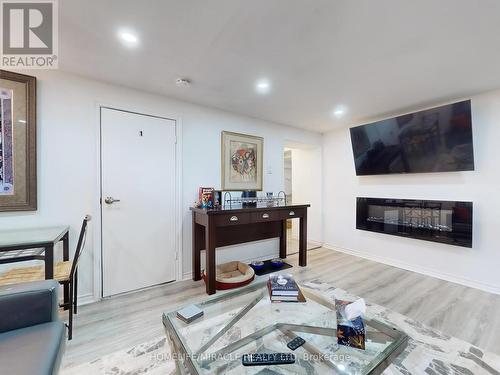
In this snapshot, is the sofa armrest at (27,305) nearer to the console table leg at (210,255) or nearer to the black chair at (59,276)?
the black chair at (59,276)

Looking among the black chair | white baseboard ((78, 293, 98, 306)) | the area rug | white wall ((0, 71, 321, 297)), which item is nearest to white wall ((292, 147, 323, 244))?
white wall ((0, 71, 321, 297))

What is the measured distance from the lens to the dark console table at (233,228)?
234 centimetres

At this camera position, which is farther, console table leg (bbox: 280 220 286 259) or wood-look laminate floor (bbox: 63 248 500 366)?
console table leg (bbox: 280 220 286 259)

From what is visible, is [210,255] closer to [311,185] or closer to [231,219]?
[231,219]

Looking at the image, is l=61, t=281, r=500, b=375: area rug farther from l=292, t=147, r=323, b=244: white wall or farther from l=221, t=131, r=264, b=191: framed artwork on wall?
l=292, t=147, r=323, b=244: white wall

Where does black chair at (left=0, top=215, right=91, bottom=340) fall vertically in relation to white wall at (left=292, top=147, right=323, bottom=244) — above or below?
below

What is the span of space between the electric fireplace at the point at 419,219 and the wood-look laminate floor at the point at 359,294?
538mm

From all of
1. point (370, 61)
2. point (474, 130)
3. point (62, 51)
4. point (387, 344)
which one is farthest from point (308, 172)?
point (62, 51)

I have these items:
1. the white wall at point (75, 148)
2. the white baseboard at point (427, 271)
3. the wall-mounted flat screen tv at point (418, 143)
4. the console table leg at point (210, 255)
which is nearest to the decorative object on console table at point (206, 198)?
the white wall at point (75, 148)

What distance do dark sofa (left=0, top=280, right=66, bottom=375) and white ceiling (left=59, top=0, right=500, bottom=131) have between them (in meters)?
1.61

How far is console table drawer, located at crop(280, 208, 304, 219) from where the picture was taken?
2967 millimetres

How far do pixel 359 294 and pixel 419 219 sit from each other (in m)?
1.47

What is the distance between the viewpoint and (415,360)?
57.2 inches

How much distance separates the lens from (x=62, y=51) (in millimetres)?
1730
